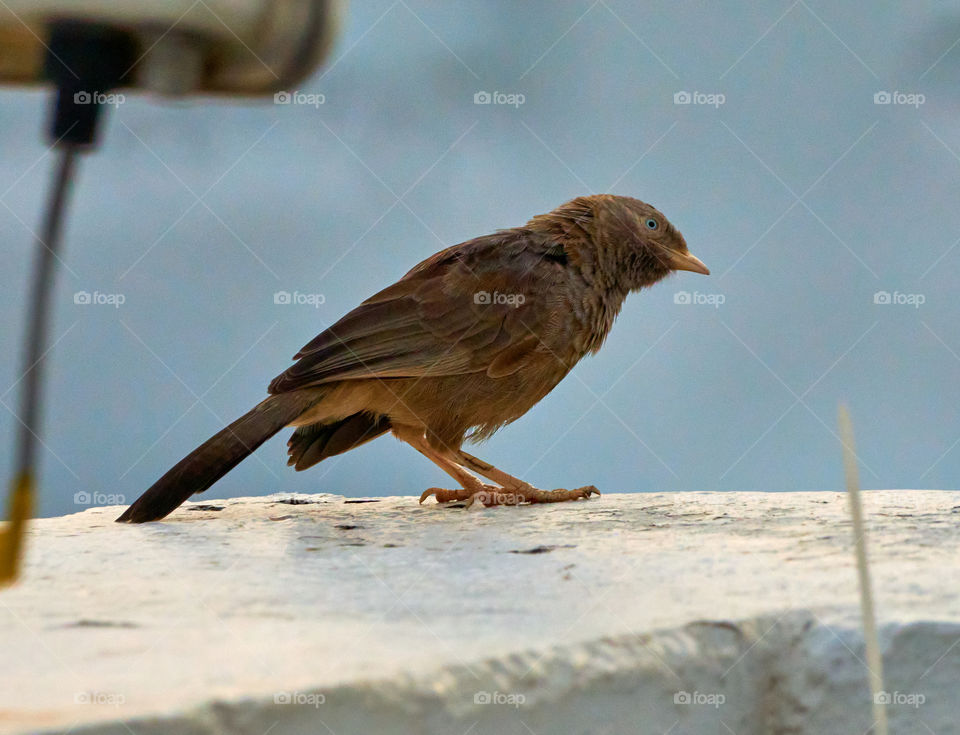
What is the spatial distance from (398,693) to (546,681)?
32 centimetres

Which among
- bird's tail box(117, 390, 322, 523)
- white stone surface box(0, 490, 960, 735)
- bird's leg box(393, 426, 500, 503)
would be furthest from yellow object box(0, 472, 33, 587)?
bird's leg box(393, 426, 500, 503)

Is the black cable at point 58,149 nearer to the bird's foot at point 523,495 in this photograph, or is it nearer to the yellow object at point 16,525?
the yellow object at point 16,525

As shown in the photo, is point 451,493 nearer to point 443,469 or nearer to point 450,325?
point 443,469

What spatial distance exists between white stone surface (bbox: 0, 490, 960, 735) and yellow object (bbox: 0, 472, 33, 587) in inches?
9.5

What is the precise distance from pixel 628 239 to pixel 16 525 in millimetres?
3883

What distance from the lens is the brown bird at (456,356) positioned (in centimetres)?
444

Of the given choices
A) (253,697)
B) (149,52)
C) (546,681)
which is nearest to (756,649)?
(546,681)

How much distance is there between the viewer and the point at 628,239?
16.6 feet

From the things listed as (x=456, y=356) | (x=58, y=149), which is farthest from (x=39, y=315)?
(x=456, y=356)

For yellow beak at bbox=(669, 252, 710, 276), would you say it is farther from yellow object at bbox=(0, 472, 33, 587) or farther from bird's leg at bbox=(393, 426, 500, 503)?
yellow object at bbox=(0, 472, 33, 587)

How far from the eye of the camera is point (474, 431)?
15.6ft

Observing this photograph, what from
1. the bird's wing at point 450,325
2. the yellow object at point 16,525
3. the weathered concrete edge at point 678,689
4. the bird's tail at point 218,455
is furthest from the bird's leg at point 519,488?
the yellow object at point 16,525

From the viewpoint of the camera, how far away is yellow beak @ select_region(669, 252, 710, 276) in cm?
520

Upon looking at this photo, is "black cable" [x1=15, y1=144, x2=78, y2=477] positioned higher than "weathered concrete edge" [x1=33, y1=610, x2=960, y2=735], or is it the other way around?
"black cable" [x1=15, y1=144, x2=78, y2=477]
